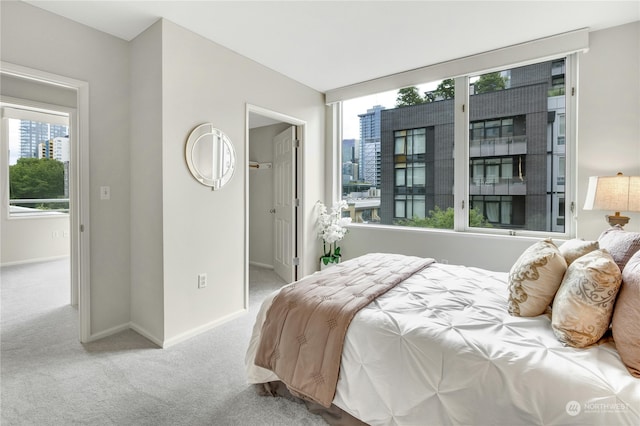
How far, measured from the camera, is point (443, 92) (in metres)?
3.48

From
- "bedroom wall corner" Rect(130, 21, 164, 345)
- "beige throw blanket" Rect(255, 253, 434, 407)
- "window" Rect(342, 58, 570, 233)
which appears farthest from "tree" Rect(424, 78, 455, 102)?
"bedroom wall corner" Rect(130, 21, 164, 345)

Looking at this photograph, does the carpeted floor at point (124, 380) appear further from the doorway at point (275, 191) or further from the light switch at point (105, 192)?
the doorway at point (275, 191)

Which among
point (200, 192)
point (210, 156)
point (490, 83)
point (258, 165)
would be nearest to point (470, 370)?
point (200, 192)

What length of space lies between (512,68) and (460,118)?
635 millimetres

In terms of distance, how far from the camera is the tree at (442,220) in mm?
3291

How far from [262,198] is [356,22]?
10.9 feet

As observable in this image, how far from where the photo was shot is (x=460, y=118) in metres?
3.35

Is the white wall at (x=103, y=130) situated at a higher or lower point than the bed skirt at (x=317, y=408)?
higher

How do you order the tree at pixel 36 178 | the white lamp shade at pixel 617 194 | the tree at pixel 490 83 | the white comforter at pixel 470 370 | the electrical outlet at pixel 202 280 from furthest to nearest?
the tree at pixel 36 178
the tree at pixel 490 83
the electrical outlet at pixel 202 280
the white lamp shade at pixel 617 194
the white comforter at pixel 470 370

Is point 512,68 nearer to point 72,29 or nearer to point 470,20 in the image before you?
point 470,20

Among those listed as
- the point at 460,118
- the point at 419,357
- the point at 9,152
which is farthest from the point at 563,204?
the point at 9,152

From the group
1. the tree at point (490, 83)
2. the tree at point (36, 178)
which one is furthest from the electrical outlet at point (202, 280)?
the tree at point (36, 178)

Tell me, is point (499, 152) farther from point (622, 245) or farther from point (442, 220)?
point (622, 245)

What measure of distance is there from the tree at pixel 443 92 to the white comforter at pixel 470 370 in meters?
2.56
